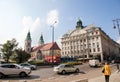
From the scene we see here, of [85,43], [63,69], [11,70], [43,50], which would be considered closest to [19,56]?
[63,69]

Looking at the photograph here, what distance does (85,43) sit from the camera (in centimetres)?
9444

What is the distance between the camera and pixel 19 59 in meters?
53.8

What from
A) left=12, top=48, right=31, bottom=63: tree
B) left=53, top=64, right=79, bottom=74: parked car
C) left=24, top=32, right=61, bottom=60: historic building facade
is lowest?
left=53, top=64, right=79, bottom=74: parked car

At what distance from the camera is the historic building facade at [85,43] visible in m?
87.6

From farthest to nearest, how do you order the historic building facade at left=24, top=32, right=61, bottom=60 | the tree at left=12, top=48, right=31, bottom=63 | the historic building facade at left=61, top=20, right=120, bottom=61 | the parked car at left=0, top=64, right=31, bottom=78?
the historic building facade at left=24, top=32, right=61, bottom=60, the historic building facade at left=61, top=20, right=120, bottom=61, the tree at left=12, top=48, right=31, bottom=63, the parked car at left=0, top=64, right=31, bottom=78

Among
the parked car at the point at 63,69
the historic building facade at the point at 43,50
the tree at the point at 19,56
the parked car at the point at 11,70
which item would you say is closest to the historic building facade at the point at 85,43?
the historic building facade at the point at 43,50

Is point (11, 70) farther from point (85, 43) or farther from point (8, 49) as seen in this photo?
point (85, 43)

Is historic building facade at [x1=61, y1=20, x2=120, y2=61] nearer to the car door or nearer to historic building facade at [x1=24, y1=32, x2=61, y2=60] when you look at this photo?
historic building facade at [x1=24, y1=32, x2=61, y2=60]

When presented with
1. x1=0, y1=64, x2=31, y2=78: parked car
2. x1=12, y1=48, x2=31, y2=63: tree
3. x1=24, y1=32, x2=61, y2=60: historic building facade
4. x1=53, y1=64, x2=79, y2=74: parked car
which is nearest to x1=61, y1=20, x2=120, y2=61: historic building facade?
x1=24, y1=32, x2=61, y2=60: historic building facade

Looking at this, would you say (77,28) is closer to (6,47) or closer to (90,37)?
(90,37)

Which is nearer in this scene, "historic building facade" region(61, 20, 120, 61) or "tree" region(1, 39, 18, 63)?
"tree" region(1, 39, 18, 63)

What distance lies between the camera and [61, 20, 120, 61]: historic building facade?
87625 millimetres

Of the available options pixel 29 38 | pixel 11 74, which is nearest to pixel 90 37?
pixel 29 38

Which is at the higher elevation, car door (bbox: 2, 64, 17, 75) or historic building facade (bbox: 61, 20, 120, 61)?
historic building facade (bbox: 61, 20, 120, 61)
